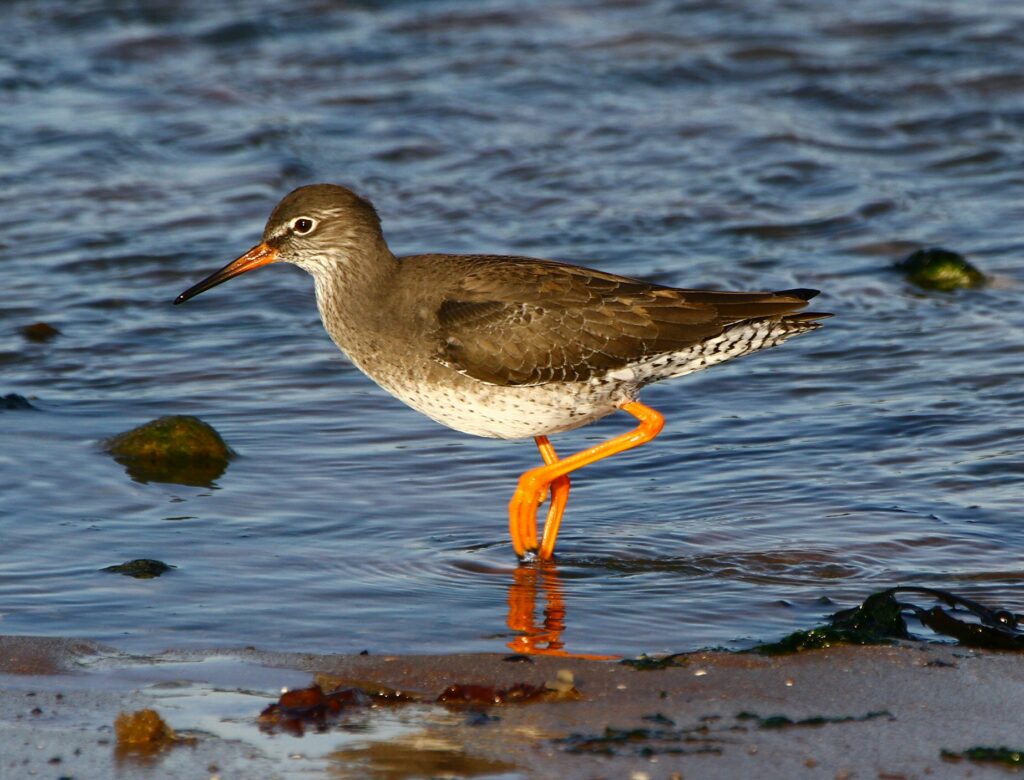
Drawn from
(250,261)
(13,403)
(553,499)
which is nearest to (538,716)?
(553,499)

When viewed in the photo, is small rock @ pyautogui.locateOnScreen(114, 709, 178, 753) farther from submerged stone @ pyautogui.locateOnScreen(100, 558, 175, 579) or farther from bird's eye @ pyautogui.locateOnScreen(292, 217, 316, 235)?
bird's eye @ pyautogui.locateOnScreen(292, 217, 316, 235)

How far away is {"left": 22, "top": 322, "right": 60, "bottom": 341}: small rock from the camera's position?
439 inches

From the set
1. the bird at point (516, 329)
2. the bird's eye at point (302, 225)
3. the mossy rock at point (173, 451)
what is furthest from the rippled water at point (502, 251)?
the bird's eye at point (302, 225)

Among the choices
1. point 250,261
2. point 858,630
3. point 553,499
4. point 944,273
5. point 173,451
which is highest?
point 944,273

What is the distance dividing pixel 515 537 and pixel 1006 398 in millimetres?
3721

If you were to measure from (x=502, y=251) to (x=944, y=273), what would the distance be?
11.6 ft

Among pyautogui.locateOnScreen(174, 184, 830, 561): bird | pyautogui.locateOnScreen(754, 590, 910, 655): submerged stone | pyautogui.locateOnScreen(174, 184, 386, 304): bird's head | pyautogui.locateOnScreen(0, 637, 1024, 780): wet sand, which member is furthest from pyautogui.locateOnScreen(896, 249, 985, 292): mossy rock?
pyautogui.locateOnScreen(0, 637, 1024, 780): wet sand

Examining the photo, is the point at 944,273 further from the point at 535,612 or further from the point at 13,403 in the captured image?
the point at 13,403

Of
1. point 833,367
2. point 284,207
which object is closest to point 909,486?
point 833,367

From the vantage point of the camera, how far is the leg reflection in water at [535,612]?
21.7 ft

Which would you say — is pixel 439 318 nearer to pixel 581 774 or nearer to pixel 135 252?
pixel 581 774

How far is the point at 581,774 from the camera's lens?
5172 millimetres

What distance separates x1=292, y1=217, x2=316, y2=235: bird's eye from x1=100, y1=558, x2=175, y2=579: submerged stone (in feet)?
6.97

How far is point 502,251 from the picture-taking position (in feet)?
41.5
